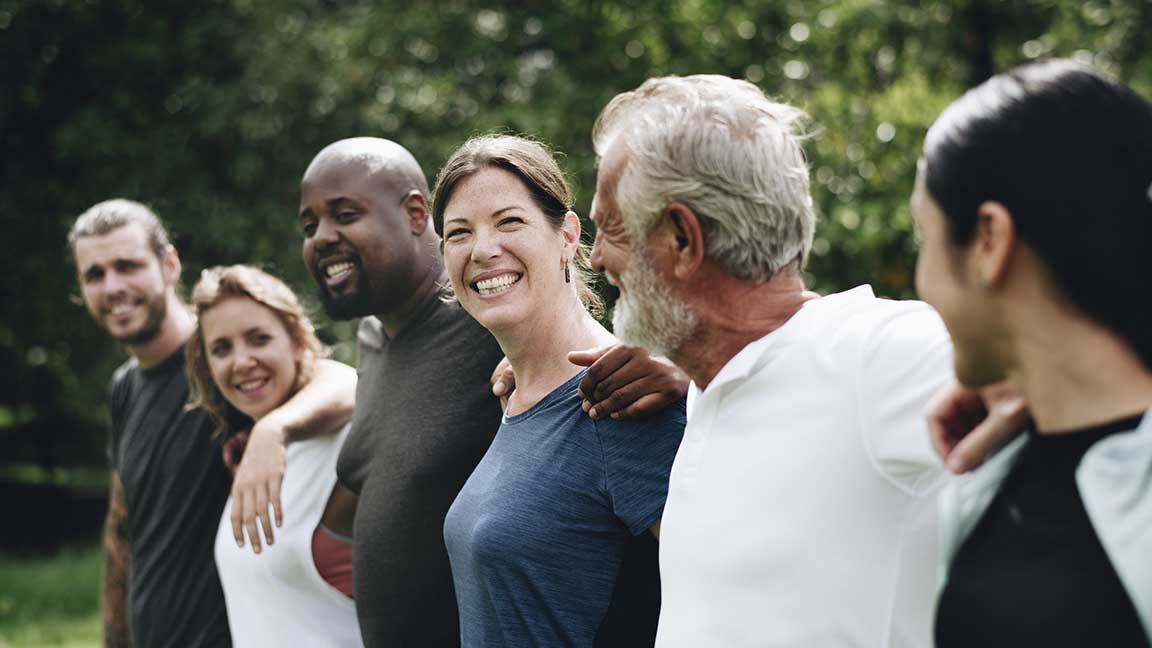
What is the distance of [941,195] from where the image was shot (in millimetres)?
1604

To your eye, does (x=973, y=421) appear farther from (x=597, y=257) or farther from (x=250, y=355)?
(x=250, y=355)

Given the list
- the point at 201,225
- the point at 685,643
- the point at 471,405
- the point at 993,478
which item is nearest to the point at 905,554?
the point at 993,478

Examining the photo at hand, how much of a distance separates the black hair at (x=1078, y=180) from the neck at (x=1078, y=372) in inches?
0.8

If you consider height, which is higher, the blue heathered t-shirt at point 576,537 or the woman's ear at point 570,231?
the woman's ear at point 570,231

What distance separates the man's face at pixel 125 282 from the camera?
4719 millimetres

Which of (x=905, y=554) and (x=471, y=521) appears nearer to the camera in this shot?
(x=905, y=554)

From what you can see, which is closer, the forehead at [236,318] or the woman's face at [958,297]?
the woman's face at [958,297]

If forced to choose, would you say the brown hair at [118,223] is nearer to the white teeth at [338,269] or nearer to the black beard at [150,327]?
the black beard at [150,327]

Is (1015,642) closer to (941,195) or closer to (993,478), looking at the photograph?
(993,478)

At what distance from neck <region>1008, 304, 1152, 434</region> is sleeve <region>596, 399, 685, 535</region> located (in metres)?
0.89

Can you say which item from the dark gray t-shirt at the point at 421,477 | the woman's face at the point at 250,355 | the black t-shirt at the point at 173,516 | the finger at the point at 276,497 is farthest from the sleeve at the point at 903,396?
the black t-shirt at the point at 173,516

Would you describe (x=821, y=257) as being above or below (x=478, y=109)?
→ below

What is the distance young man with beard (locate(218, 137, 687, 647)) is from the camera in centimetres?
306

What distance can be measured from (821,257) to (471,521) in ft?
15.5
